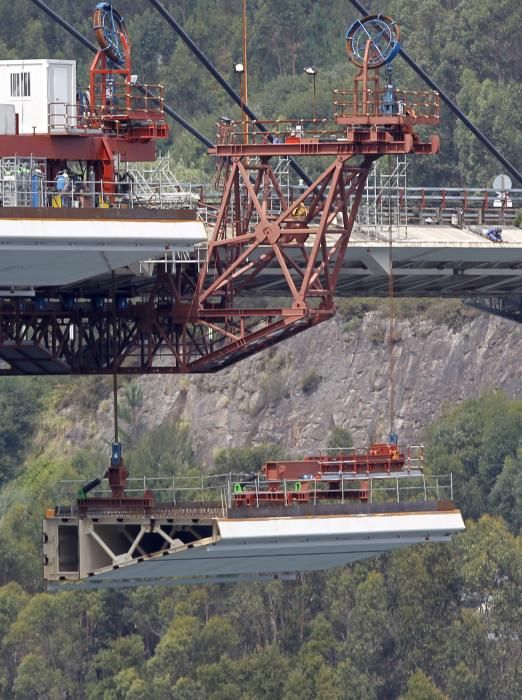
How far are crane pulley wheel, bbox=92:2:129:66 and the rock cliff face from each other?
79555 mm

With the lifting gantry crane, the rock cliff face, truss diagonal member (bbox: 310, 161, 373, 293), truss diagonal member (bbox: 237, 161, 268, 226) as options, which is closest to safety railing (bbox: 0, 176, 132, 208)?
truss diagonal member (bbox: 237, 161, 268, 226)

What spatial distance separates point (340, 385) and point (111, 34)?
3394 inches

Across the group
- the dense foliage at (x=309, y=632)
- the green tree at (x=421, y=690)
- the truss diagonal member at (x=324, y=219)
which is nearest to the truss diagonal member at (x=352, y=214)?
the truss diagonal member at (x=324, y=219)

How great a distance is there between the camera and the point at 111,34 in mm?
97250

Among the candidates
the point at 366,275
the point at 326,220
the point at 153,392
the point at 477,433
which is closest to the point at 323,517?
the point at 326,220

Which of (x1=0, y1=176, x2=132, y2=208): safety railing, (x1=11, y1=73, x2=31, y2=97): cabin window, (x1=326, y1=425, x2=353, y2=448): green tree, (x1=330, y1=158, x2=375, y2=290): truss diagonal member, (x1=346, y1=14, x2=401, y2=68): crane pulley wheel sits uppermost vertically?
(x1=346, y1=14, x2=401, y2=68): crane pulley wheel

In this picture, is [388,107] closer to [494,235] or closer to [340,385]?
[494,235]

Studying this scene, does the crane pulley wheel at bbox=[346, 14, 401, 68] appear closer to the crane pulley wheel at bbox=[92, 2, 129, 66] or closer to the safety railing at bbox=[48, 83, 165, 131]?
the safety railing at bbox=[48, 83, 165, 131]

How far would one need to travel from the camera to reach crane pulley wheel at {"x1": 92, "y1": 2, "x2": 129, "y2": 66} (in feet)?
315

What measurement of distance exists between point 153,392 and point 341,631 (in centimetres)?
3055

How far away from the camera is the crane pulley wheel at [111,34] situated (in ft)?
315

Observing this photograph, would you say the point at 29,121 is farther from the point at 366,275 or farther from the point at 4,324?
the point at 366,275

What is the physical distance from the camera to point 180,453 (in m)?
180

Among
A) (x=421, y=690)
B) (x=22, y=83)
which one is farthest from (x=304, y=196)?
(x=421, y=690)
